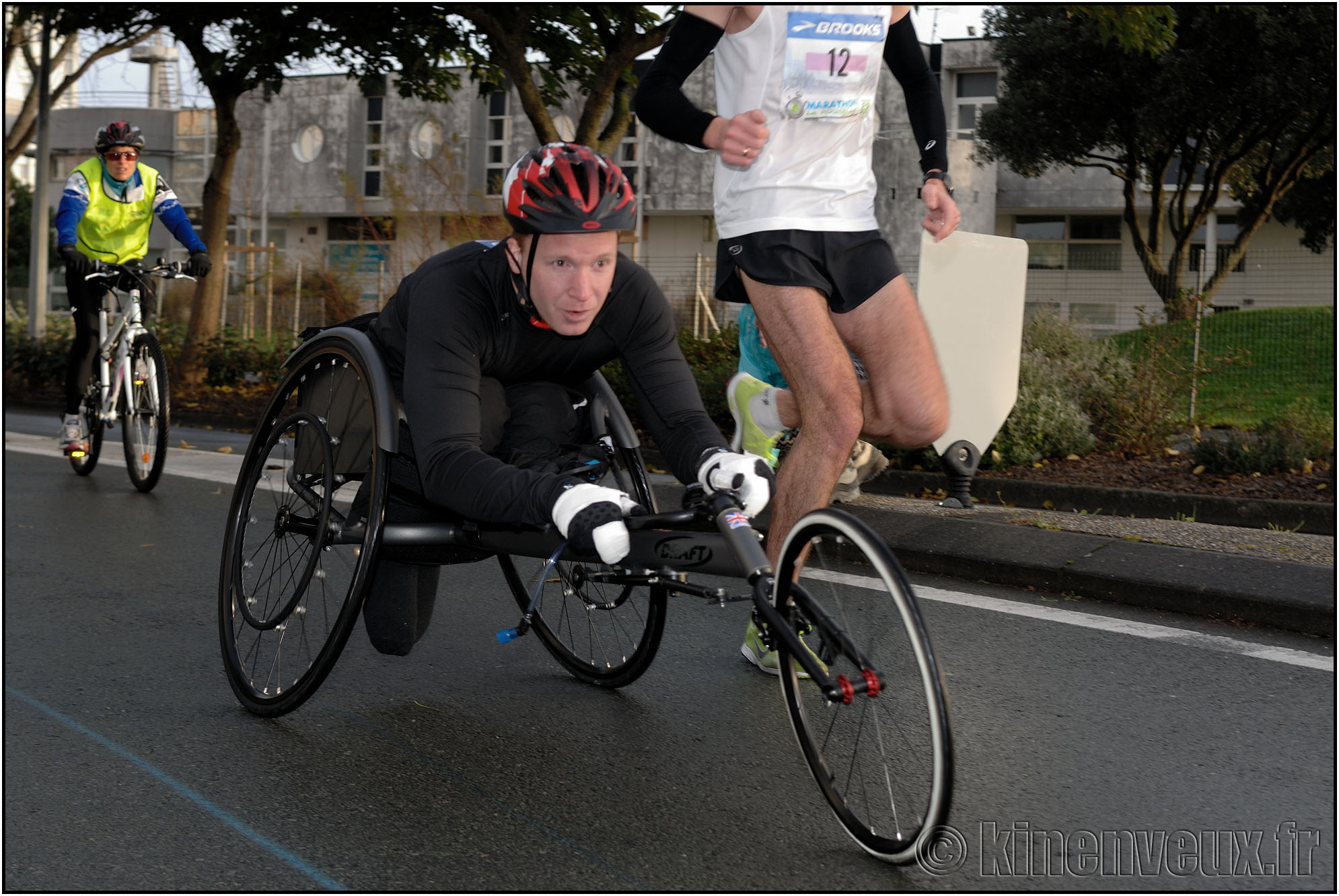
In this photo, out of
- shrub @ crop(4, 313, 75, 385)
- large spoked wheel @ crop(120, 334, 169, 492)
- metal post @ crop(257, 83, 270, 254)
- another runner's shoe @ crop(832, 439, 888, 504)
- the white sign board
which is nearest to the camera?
another runner's shoe @ crop(832, 439, 888, 504)

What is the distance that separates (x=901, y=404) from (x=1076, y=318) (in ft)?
30.1

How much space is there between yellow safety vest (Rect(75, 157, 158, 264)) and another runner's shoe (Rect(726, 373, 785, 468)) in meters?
4.68

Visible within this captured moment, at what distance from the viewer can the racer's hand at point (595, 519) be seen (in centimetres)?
305

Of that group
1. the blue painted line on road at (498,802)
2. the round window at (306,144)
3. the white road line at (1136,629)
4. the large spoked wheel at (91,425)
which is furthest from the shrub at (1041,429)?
the round window at (306,144)

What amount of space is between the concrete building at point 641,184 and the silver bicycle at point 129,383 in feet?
43.6

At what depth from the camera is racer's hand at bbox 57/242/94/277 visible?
8.48 m

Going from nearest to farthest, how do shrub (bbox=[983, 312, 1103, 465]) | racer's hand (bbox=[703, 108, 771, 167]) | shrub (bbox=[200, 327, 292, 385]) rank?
racer's hand (bbox=[703, 108, 771, 167])
shrub (bbox=[983, 312, 1103, 465])
shrub (bbox=[200, 327, 292, 385])

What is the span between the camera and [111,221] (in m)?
8.69

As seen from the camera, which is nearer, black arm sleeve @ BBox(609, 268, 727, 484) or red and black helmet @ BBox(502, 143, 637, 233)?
red and black helmet @ BBox(502, 143, 637, 233)

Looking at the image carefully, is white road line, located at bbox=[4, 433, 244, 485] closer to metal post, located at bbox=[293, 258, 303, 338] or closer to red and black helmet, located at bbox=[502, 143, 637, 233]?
red and black helmet, located at bbox=[502, 143, 637, 233]

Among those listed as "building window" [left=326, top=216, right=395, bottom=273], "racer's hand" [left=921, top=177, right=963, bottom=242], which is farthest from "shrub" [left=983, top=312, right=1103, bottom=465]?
"building window" [left=326, top=216, right=395, bottom=273]

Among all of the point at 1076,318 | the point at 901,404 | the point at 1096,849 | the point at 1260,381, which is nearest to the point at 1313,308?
the point at 1260,381

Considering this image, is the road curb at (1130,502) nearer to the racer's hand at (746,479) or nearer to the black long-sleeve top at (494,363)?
the black long-sleeve top at (494,363)

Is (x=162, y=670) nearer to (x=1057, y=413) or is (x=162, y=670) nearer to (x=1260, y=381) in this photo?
(x=1057, y=413)
